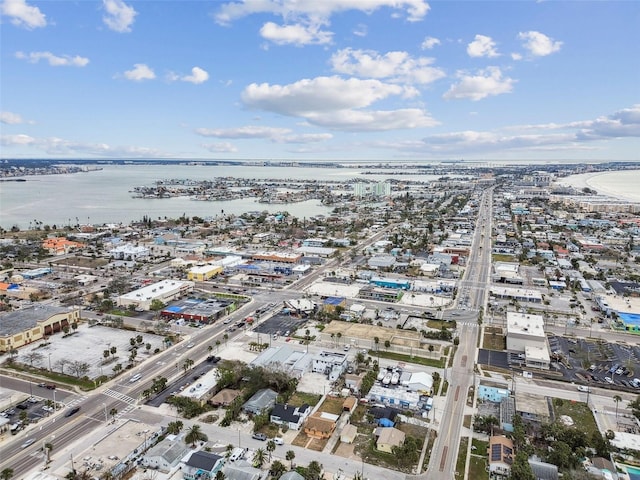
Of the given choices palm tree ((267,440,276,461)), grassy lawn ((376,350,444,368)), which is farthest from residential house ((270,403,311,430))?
grassy lawn ((376,350,444,368))

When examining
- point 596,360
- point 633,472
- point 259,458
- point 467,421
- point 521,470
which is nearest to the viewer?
point 521,470

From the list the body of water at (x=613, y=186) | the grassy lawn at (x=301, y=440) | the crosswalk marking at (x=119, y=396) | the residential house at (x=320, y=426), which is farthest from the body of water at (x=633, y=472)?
the body of water at (x=613, y=186)

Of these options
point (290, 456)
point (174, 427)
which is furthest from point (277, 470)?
point (174, 427)

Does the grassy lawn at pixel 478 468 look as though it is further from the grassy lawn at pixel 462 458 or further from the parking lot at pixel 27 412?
the parking lot at pixel 27 412

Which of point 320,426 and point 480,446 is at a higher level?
point 320,426

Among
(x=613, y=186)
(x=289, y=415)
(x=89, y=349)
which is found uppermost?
(x=613, y=186)

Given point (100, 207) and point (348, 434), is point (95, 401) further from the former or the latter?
point (100, 207)

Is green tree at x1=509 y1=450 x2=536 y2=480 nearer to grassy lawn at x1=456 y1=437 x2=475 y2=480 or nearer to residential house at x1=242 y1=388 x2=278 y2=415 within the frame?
grassy lawn at x1=456 y1=437 x2=475 y2=480
